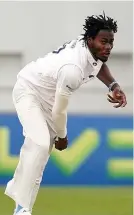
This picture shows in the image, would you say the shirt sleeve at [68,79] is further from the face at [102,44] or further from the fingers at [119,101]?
the fingers at [119,101]

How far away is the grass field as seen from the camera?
565 centimetres

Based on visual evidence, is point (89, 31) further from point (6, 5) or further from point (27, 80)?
point (6, 5)

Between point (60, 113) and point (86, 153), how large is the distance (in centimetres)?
290

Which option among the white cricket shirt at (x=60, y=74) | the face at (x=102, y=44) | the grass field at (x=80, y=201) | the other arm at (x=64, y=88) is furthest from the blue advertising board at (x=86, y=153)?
the face at (x=102, y=44)

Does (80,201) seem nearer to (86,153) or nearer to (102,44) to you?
(86,153)

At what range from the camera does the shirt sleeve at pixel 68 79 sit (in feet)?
13.3

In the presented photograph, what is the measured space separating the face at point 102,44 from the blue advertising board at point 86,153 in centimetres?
289

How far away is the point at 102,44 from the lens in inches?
162

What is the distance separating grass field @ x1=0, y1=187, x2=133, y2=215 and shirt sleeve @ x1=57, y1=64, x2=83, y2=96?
1.45 m

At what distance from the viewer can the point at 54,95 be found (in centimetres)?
434

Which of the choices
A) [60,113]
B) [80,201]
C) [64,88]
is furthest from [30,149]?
[80,201]

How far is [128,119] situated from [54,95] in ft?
9.33

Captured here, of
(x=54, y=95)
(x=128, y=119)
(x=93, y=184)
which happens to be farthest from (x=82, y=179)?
(x=54, y=95)

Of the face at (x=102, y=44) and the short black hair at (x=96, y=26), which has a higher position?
the short black hair at (x=96, y=26)
